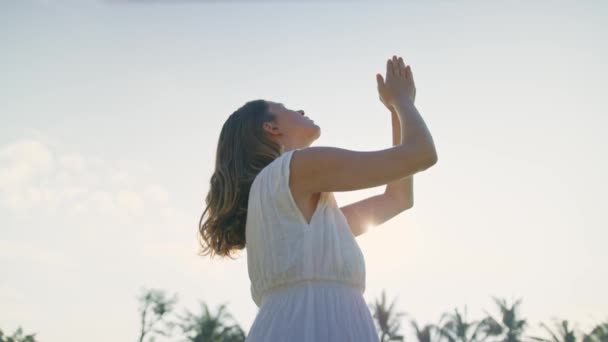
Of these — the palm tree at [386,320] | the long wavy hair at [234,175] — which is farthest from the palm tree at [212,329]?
the long wavy hair at [234,175]

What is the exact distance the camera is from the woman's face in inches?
133

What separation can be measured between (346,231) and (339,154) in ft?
1.14

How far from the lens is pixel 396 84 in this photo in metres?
3.09

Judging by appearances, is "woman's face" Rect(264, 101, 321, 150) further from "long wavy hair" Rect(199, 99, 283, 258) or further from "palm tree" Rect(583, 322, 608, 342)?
"palm tree" Rect(583, 322, 608, 342)

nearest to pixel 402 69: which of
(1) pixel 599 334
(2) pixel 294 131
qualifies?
(2) pixel 294 131

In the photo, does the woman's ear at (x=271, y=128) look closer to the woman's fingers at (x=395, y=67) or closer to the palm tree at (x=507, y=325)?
the woman's fingers at (x=395, y=67)

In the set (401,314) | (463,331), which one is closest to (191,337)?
(401,314)

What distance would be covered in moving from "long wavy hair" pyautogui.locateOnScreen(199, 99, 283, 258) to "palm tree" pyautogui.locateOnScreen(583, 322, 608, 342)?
46.3 m

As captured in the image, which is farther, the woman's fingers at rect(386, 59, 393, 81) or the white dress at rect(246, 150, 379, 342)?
the woman's fingers at rect(386, 59, 393, 81)

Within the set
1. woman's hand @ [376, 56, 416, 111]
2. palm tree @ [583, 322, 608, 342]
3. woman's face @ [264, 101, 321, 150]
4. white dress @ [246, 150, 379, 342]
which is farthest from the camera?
palm tree @ [583, 322, 608, 342]

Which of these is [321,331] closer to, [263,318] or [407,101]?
[263,318]

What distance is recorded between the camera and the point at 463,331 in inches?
1973

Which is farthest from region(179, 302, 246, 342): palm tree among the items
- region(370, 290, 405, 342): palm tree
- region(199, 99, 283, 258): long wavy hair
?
region(199, 99, 283, 258): long wavy hair

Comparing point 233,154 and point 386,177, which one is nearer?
point 386,177
